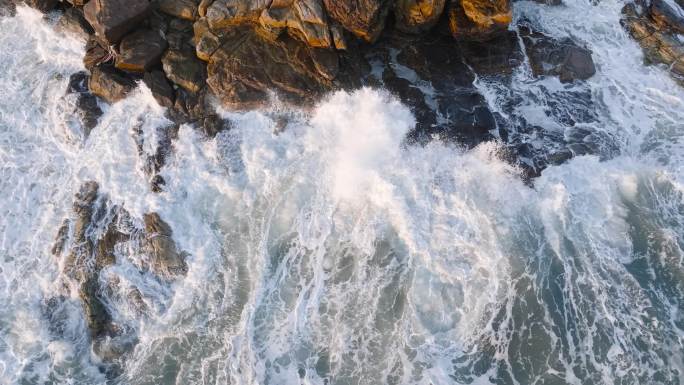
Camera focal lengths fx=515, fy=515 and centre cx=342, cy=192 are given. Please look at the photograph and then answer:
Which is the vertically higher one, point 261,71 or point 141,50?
point 261,71

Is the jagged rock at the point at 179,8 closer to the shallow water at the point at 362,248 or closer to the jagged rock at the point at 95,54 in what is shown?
the jagged rock at the point at 95,54

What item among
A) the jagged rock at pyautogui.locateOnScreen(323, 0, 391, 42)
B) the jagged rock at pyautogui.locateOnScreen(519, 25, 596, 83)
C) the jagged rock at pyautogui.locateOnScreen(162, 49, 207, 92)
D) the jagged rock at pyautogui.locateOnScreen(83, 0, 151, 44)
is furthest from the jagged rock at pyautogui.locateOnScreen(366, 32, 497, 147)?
the jagged rock at pyautogui.locateOnScreen(83, 0, 151, 44)

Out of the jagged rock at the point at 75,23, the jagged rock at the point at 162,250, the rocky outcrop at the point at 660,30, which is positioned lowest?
the jagged rock at the point at 162,250

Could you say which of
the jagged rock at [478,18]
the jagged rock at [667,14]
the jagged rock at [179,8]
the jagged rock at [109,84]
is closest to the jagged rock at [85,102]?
the jagged rock at [109,84]

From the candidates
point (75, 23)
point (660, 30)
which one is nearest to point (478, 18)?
point (660, 30)

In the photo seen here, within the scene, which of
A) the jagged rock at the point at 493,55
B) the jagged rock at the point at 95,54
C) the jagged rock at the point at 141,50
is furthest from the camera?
the jagged rock at the point at 493,55

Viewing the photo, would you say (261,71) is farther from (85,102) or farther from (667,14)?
(667,14)

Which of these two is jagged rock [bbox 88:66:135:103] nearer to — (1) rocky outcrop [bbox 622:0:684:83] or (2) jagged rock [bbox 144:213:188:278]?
(2) jagged rock [bbox 144:213:188:278]
